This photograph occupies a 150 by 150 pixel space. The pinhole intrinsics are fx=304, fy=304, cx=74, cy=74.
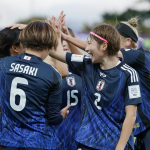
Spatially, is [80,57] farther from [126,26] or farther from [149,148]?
[149,148]

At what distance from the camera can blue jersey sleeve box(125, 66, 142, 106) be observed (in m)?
3.01

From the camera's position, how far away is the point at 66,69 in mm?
3773

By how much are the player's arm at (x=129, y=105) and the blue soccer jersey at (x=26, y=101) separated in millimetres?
703

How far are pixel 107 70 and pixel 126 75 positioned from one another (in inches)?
8.3

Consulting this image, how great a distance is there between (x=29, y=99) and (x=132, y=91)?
1.03 metres

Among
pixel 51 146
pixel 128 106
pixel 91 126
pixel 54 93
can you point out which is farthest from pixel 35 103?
pixel 128 106

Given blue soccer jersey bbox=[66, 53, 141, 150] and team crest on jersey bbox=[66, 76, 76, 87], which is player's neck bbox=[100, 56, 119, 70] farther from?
team crest on jersey bbox=[66, 76, 76, 87]

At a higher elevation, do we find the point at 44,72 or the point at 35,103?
the point at 44,72

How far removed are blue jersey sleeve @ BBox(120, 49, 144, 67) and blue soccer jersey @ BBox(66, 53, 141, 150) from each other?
0.38m

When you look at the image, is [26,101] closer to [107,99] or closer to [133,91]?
[107,99]

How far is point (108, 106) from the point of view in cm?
306

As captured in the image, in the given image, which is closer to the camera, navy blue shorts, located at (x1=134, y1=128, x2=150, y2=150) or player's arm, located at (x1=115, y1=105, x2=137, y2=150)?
player's arm, located at (x1=115, y1=105, x2=137, y2=150)

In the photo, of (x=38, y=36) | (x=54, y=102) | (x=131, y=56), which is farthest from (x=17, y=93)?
(x=131, y=56)

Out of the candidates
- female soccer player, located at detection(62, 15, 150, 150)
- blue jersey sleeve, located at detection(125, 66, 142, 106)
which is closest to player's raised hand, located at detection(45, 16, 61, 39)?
female soccer player, located at detection(62, 15, 150, 150)
